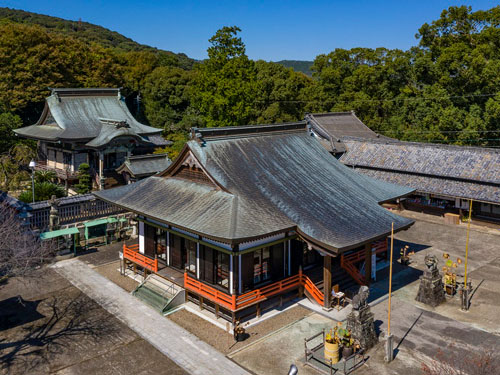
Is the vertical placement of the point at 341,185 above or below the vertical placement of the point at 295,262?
above

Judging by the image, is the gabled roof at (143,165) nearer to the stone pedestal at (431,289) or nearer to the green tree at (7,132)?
the green tree at (7,132)

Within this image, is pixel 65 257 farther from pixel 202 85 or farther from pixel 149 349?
pixel 202 85

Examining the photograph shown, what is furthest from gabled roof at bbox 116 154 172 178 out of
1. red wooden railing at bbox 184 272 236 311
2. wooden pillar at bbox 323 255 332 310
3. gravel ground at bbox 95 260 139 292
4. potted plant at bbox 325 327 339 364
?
potted plant at bbox 325 327 339 364

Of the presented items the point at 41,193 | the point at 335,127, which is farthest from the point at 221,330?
the point at 335,127

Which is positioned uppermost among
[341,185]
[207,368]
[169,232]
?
[341,185]

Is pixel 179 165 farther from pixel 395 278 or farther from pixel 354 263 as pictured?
pixel 395 278

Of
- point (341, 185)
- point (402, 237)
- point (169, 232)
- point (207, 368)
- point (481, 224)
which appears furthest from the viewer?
point (481, 224)

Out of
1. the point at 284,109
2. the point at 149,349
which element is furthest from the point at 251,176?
the point at 284,109
